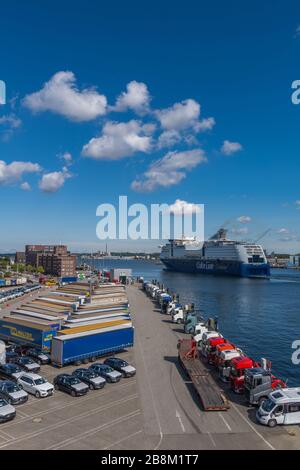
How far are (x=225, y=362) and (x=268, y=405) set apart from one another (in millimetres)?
5645

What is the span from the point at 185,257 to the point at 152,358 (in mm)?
124514

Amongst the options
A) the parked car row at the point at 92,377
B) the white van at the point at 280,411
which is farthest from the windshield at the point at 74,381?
the white van at the point at 280,411

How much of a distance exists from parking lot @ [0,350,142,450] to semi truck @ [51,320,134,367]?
13.0 ft

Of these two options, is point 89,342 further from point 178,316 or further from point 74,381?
point 178,316

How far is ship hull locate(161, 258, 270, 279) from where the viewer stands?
115463mm

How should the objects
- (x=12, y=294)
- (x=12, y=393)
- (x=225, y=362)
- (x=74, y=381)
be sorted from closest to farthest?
(x=12, y=393)
(x=74, y=381)
(x=225, y=362)
(x=12, y=294)

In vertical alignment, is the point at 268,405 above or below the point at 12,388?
above

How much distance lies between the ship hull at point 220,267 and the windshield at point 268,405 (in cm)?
10309

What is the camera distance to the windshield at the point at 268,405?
48.8ft

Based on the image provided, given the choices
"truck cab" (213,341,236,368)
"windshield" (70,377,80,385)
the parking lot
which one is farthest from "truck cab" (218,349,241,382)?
"windshield" (70,377,80,385)

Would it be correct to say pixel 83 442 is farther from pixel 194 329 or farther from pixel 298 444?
pixel 194 329

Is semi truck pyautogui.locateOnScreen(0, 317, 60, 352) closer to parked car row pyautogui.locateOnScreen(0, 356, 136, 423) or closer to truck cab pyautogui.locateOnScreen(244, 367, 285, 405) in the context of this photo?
parked car row pyautogui.locateOnScreen(0, 356, 136, 423)

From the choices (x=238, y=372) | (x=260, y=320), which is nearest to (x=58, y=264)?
(x=260, y=320)

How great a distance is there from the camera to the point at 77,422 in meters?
15.1
